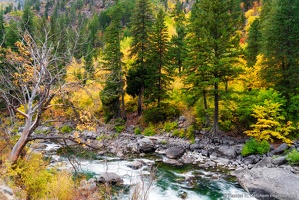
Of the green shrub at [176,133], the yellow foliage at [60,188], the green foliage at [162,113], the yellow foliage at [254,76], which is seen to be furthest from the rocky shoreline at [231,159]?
the yellow foliage at [254,76]

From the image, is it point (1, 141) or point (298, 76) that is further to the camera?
point (298, 76)

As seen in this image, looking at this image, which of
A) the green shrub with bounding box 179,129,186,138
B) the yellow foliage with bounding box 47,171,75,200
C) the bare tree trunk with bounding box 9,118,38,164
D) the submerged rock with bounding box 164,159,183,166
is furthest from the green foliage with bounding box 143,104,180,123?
the bare tree trunk with bounding box 9,118,38,164

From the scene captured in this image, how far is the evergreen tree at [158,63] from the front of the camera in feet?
86.8

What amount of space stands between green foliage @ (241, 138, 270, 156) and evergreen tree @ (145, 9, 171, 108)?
1040 centimetres

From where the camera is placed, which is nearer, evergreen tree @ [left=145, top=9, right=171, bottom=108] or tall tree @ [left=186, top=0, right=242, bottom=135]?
tall tree @ [left=186, top=0, right=242, bottom=135]

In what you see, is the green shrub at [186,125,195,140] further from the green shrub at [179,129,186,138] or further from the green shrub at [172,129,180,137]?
the green shrub at [172,129,180,137]

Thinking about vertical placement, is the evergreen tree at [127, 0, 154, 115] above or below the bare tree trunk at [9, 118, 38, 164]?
above

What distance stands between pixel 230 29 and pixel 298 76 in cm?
645

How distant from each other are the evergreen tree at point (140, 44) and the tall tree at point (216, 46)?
23.8 feet

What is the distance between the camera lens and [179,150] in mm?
20016

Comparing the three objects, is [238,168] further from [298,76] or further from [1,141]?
[1,141]

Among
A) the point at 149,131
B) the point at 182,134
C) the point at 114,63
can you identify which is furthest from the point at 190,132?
the point at 114,63

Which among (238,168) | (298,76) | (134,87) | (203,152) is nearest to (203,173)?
(238,168)

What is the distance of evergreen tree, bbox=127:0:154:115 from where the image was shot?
2766 centimetres
